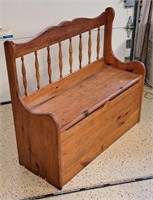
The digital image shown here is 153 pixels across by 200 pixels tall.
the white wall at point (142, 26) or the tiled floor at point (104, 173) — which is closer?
the tiled floor at point (104, 173)

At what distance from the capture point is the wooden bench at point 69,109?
1546 mm

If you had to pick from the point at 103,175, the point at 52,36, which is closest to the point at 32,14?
the point at 52,36

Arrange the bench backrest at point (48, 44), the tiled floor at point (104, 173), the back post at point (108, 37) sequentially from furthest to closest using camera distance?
the back post at point (108, 37) → the tiled floor at point (104, 173) → the bench backrest at point (48, 44)

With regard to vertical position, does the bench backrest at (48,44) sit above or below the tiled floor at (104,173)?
above

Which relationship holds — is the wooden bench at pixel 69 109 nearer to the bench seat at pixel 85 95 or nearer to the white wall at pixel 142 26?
the bench seat at pixel 85 95

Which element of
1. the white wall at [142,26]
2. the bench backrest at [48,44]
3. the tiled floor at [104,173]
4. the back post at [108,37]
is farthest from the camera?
the white wall at [142,26]

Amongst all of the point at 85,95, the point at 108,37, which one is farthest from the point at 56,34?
the point at 108,37

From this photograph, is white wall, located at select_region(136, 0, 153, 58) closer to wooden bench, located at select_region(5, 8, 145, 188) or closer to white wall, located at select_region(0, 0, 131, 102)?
white wall, located at select_region(0, 0, 131, 102)

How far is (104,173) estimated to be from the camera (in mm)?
1770

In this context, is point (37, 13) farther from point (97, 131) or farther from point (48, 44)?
point (97, 131)

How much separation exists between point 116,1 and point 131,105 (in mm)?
968

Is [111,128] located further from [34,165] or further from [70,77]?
[34,165]

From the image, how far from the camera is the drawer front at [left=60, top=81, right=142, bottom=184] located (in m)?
1.60

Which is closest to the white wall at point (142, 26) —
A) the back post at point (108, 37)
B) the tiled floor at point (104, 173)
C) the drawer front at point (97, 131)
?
the back post at point (108, 37)
